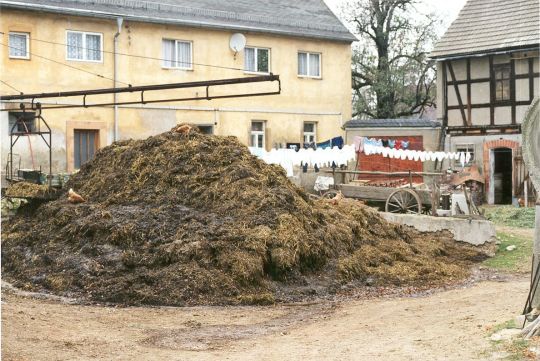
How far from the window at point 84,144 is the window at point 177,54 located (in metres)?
3.58

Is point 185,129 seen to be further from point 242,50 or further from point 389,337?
point 242,50

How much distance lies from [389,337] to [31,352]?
420cm

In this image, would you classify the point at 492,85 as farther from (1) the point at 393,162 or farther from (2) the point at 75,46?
(2) the point at 75,46

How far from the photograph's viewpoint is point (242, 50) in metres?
30.3

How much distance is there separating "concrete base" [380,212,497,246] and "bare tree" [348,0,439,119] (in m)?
21.5

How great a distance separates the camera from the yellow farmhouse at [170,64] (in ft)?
83.5

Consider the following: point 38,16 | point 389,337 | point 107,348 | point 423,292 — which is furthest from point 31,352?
point 38,16

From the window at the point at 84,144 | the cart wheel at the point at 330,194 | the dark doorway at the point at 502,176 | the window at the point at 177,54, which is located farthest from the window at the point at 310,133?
the cart wheel at the point at 330,194

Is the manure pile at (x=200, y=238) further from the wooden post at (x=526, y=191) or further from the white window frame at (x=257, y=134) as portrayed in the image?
the white window frame at (x=257, y=134)

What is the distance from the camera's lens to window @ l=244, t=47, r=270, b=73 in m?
30.7

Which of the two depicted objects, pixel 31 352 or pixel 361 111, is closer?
pixel 31 352

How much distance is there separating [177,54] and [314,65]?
6218mm

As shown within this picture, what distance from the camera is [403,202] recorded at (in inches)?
835

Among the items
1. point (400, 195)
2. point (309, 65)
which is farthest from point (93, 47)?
point (400, 195)
